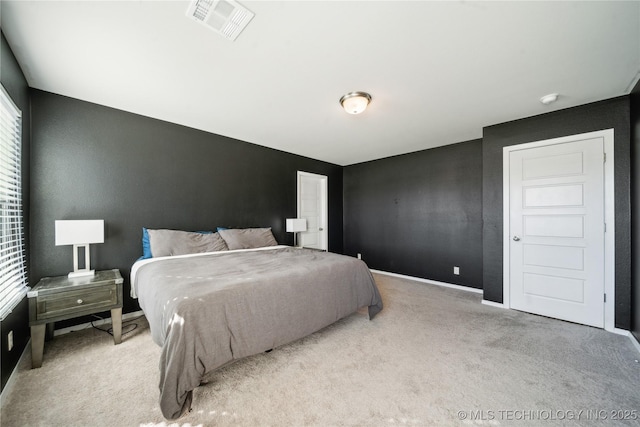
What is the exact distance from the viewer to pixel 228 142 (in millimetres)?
3705

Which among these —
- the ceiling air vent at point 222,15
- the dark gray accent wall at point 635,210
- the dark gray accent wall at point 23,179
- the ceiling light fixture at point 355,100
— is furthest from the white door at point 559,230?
the dark gray accent wall at point 23,179

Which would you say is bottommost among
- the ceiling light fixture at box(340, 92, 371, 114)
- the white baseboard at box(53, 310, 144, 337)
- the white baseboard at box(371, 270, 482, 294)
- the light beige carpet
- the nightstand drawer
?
the white baseboard at box(371, 270, 482, 294)

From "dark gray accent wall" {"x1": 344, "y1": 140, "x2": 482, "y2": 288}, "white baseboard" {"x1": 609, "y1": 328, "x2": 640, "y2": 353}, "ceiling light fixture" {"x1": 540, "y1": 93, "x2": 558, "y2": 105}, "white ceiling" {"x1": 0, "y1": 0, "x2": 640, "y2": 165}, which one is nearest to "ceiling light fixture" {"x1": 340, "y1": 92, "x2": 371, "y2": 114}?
"white ceiling" {"x1": 0, "y1": 0, "x2": 640, "y2": 165}

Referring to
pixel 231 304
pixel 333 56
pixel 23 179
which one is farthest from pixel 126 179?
pixel 333 56

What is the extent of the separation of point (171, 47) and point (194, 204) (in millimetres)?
2056

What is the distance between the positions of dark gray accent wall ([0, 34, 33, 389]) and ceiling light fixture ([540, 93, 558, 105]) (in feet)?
14.8

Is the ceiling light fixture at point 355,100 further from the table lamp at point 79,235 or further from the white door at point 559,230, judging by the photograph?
the table lamp at point 79,235

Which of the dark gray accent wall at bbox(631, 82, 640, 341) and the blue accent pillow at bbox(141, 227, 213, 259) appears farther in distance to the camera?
the blue accent pillow at bbox(141, 227, 213, 259)

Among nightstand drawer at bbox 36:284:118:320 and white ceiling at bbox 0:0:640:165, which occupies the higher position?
white ceiling at bbox 0:0:640:165

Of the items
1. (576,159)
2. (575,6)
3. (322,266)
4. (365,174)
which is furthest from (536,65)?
(365,174)

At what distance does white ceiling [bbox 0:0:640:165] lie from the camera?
1.44m

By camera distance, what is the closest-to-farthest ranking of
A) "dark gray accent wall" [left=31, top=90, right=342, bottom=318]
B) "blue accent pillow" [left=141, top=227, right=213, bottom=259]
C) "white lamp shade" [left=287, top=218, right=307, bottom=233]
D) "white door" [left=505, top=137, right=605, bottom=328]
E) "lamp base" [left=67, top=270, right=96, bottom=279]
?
"lamp base" [left=67, top=270, right=96, bottom=279]
"dark gray accent wall" [left=31, top=90, right=342, bottom=318]
"white door" [left=505, top=137, right=605, bottom=328]
"blue accent pillow" [left=141, top=227, right=213, bottom=259]
"white lamp shade" [left=287, top=218, right=307, bottom=233]

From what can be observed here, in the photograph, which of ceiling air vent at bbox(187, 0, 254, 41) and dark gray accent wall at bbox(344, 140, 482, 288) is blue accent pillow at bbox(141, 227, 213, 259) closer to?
ceiling air vent at bbox(187, 0, 254, 41)

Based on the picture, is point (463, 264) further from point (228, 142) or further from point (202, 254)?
point (228, 142)
